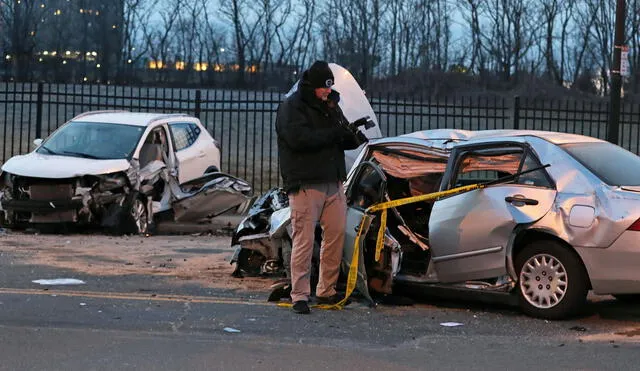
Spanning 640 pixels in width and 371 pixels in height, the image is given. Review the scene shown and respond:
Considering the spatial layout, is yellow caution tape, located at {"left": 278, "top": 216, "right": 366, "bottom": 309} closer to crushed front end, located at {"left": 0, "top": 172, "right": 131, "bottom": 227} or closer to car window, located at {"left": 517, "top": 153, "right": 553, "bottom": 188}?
car window, located at {"left": 517, "top": 153, "right": 553, "bottom": 188}

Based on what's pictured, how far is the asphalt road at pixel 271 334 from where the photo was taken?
19.2ft

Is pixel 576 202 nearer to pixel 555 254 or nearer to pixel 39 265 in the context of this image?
pixel 555 254

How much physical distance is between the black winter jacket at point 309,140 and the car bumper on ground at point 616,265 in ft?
6.46

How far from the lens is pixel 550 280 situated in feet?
23.0

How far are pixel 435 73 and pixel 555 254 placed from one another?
47.4 m

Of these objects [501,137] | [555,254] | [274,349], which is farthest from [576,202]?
[274,349]

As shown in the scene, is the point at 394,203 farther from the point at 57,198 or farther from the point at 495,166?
the point at 57,198

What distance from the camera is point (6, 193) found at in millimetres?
12242

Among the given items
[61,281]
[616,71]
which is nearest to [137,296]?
[61,281]

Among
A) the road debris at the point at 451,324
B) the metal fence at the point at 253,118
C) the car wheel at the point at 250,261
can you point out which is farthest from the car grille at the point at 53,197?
the road debris at the point at 451,324

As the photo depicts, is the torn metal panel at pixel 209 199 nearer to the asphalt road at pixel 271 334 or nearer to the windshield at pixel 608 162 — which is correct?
the asphalt road at pixel 271 334

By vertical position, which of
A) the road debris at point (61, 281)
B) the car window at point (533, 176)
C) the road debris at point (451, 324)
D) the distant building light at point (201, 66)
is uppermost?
the distant building light at point (201, 66)

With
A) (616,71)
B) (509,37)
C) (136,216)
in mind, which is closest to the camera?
(136,216)

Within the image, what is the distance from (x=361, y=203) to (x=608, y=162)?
6.80 ft
